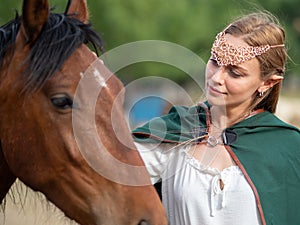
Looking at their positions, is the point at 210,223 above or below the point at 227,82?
below

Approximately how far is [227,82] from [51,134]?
955mm

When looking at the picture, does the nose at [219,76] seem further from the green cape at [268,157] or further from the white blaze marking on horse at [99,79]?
the white blaze marking on horse at [99,79]

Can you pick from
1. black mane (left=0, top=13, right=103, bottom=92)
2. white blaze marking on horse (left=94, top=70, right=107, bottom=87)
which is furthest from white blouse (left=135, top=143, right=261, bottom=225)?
black mane (left=0, top=13, right=103, bottom=92)

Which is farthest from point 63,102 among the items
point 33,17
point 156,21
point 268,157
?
point 156,21

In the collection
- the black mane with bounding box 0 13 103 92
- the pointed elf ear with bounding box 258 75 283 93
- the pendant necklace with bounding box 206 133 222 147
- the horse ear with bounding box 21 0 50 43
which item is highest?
the horse ear with bounding box 21 0 50 43

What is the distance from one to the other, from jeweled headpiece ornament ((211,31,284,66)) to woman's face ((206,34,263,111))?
0.08ft

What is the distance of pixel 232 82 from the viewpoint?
3.27 metres

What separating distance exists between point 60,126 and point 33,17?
53 centimetres

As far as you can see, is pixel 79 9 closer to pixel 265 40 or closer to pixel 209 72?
pixel 209 72

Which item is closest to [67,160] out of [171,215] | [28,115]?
[28,115]

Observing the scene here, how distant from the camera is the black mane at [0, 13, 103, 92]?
9.55ft

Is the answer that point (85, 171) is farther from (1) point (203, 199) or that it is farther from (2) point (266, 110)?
(2) point (266, 110)

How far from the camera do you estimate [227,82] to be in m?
3.27

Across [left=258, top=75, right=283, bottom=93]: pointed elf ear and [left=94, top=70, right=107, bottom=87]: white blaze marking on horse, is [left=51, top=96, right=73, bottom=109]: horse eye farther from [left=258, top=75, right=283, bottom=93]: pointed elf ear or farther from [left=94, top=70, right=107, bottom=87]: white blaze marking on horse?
[left=258, top=75, right=283, bottom=93]: pointed elf ear
